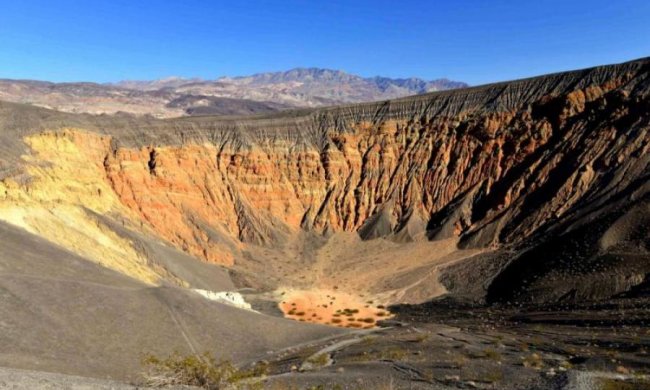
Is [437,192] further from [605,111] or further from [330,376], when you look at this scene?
[330,376]

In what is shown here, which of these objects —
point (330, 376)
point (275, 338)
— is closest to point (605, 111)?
point (275, 338)

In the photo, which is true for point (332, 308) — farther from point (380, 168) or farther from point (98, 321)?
point (380, 168)

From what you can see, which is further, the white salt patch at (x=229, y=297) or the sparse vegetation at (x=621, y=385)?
the white salt patch at (x=229, y=297)

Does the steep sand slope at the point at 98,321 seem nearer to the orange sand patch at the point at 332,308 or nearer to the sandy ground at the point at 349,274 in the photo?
the orange sand patch at the point at 332,308

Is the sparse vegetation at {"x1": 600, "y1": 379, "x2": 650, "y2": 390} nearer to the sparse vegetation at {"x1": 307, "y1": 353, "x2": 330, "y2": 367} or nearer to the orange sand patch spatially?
the sparse vegetation at {"x1": 307, "y1": 353, "x2": 330, "y2": 367}

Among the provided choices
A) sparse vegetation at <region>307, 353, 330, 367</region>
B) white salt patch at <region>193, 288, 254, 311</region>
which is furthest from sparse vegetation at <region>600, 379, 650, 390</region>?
white salt patch at <region>193, 288, 254, 311</region>

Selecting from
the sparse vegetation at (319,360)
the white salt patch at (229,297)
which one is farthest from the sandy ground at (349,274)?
the sparse vegetation at (319,360)
